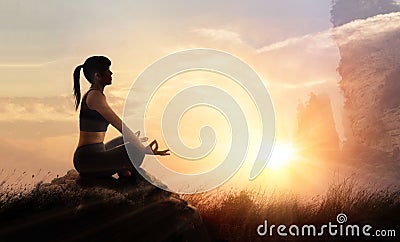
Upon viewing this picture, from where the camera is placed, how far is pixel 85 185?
363 centimetres

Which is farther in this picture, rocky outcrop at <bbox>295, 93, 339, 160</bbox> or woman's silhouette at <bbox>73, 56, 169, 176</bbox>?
rocky outcrop at <bbox>295, 93, 339, 160</bbox>

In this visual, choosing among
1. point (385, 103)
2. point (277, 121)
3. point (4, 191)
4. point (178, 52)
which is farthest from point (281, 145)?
point (4, 191)

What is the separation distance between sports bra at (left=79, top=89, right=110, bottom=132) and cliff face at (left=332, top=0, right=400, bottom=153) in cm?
280

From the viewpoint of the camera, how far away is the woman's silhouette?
3.47 m

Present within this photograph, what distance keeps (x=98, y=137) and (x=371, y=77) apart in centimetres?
367

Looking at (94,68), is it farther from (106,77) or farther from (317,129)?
(317,129)

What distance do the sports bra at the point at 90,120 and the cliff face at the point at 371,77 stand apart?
2.80 metres

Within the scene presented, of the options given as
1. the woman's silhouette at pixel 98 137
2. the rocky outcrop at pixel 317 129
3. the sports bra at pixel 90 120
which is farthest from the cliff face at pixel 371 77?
the sports bra at pixel 90 120

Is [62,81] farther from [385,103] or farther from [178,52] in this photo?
[385,103]

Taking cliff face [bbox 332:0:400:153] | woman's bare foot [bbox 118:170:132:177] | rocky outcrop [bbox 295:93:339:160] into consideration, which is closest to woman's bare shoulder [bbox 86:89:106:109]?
woman's bare foot [bbox 118:170:132:177]

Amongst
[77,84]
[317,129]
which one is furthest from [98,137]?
[317,129]

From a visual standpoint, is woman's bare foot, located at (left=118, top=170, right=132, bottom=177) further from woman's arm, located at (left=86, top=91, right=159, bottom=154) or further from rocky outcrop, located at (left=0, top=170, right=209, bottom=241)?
woman's arm, located at (left=86, top=91, right=159, bottom=154)

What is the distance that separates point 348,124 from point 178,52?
7.94ft

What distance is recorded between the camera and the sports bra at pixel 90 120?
350 centimetres
